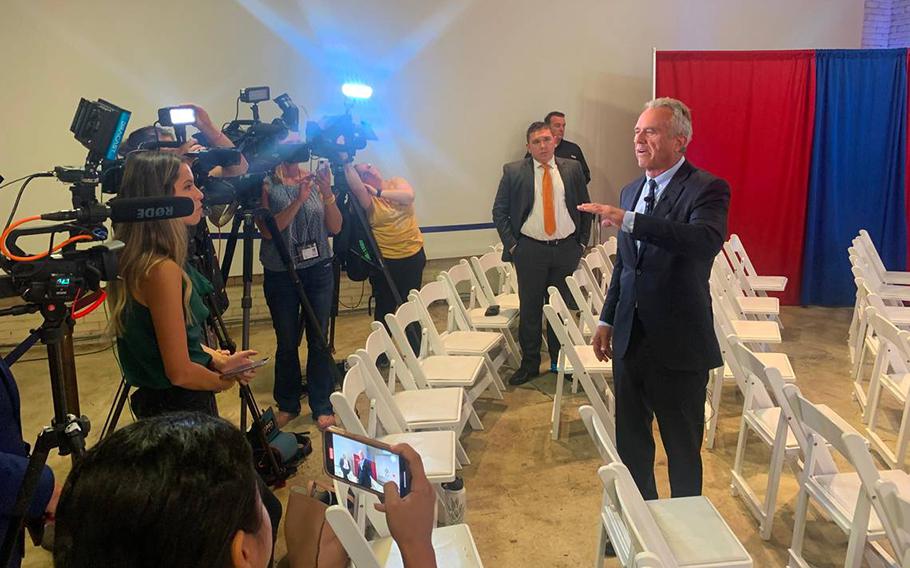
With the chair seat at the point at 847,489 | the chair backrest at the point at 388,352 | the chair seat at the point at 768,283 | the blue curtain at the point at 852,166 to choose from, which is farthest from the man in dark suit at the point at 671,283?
the blue curtain at the point at 852,166

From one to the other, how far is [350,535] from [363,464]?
1.04 feet

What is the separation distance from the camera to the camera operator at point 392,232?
412 cm

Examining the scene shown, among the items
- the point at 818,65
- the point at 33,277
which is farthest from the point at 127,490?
the point at 818,65

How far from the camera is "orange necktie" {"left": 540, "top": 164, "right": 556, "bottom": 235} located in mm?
4008

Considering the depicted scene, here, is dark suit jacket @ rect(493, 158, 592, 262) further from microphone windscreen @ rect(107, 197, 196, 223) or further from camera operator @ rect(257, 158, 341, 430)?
microphone windscreen @ rect(107, 197, 196, 223)

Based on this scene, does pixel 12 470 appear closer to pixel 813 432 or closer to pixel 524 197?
pixel 813 432

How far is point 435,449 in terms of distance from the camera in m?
2.38

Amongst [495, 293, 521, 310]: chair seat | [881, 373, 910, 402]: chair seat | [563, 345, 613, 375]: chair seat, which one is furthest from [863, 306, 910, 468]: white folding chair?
[495, 293, 521, 310]: chair seat

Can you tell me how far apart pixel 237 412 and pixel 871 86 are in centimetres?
597

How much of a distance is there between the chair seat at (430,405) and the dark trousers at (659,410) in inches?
28.4

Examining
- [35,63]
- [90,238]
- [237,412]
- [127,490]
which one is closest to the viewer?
[127,490]

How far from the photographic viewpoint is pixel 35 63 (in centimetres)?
467

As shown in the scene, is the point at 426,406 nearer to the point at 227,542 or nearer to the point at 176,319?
the point at 176,319

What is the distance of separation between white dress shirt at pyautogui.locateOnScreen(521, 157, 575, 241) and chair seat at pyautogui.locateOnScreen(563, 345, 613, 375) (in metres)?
0.83
